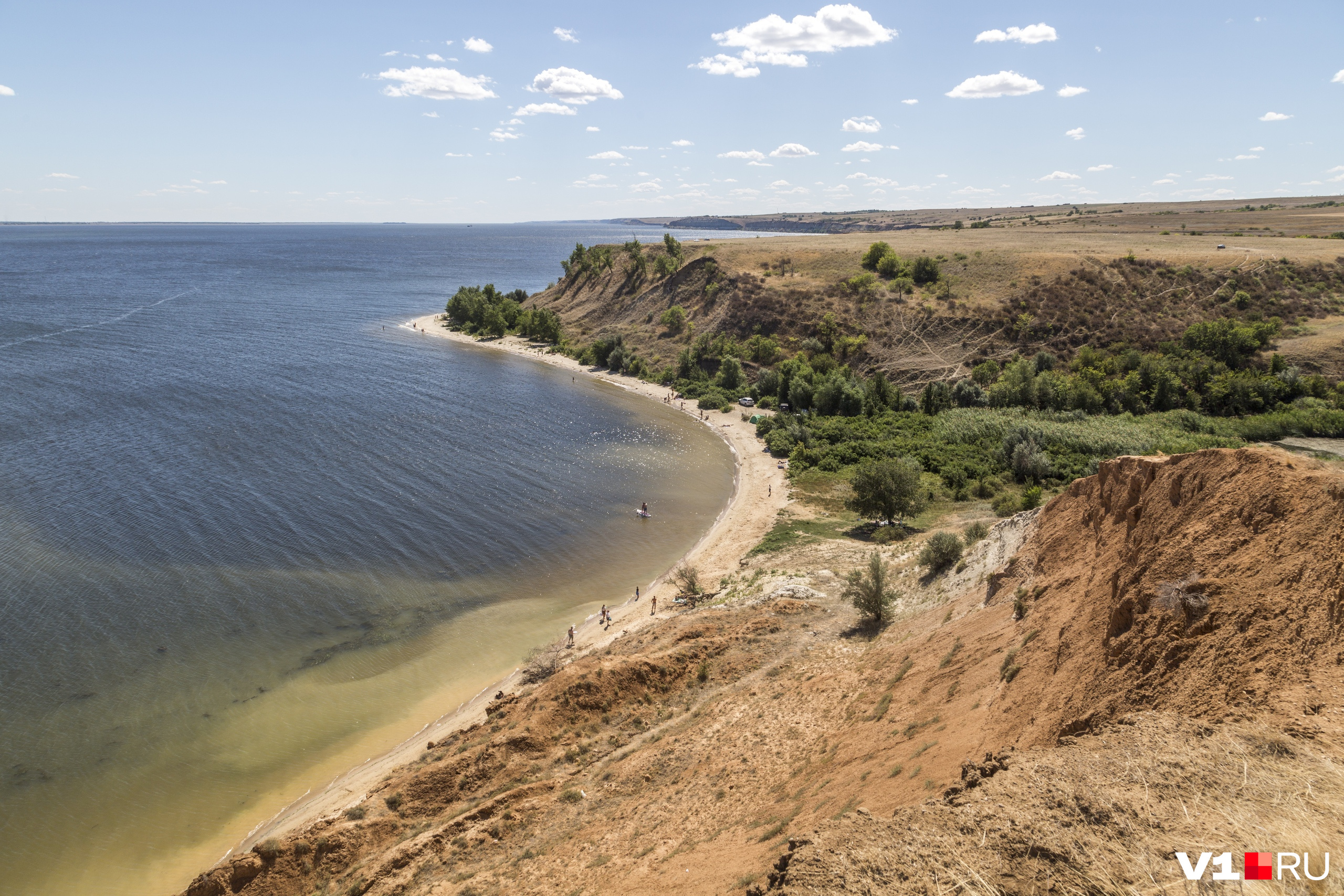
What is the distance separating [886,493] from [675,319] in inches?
2359


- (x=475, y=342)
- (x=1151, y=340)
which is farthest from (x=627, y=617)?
(x=475, y=342)

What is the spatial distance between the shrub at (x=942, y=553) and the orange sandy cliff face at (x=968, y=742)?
393cm

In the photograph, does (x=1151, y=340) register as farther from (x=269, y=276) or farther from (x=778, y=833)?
(x=269, y=276)

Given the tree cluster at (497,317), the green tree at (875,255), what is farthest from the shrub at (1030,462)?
the tree cluster at (497,317)

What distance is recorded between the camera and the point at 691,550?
40.6 metres

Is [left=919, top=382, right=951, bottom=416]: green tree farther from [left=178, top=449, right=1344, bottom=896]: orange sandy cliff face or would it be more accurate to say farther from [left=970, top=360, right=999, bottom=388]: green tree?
[left=178, top=449, right=1344, bottom=896]: orange sandy cliff face

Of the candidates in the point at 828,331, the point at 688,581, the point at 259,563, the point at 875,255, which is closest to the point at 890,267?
the point at 875,255

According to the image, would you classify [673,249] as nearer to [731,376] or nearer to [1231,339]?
[731,376]

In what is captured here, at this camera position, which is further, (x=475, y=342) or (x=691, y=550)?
(x=475, y=342)

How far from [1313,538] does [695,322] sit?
82300 mm

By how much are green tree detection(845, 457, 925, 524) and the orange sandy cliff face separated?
44.5 feet

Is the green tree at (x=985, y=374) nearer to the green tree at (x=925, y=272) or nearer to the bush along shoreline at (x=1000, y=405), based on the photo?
the bush along shoreline at (x=1000, y=405)

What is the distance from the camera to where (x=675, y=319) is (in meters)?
93.2

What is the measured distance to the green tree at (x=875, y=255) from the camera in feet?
300
